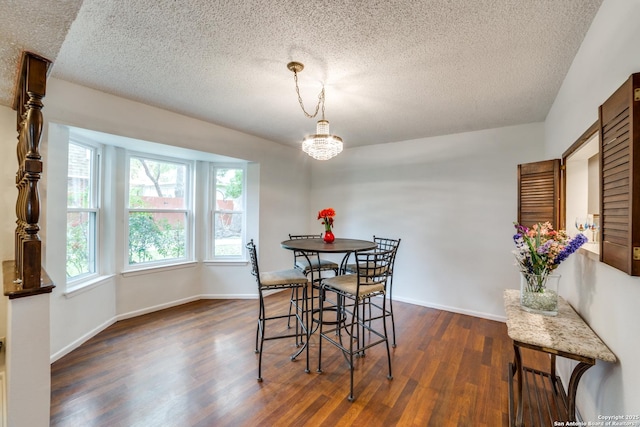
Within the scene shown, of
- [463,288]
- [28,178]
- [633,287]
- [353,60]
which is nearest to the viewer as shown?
[633,287]

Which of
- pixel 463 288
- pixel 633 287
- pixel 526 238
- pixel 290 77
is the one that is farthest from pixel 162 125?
pixel 463 288

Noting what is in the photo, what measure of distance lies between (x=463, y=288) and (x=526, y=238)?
2.25 meters

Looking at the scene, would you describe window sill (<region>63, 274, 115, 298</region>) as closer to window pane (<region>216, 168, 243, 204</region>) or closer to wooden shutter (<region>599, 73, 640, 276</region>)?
window pane (<region>216, 168, 243, 204</region>)

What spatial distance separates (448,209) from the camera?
3.82m

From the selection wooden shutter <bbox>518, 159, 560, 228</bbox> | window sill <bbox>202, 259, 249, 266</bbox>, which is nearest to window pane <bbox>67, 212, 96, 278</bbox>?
window sill <bbox>202, 259, 249, 266</bbox>

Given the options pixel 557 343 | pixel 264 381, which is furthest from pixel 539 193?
pixel 264 381

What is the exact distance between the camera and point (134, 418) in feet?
5.81

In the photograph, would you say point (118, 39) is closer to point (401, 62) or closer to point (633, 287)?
point (401, 62)

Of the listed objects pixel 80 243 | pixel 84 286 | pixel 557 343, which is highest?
pixel 80 243

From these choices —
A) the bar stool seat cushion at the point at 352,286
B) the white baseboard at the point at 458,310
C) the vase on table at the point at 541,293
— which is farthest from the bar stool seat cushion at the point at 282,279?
the white baseboard at the point at 458,310

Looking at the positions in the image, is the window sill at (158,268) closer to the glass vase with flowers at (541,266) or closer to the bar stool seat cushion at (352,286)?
the bar stool seat cushion at (352,286)

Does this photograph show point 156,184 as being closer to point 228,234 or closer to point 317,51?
point 228,234

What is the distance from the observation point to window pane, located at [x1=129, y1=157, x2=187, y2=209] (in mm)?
3480

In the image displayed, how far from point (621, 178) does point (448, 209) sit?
2.81 m
